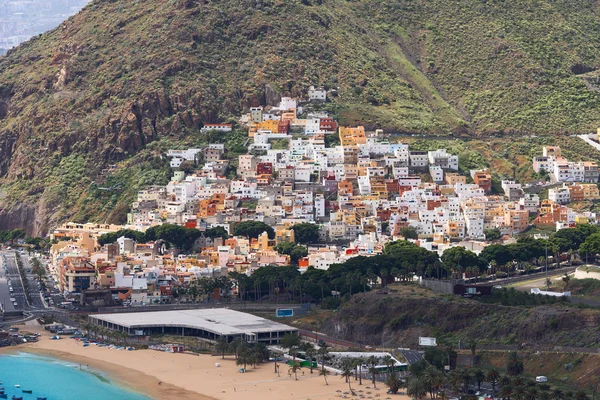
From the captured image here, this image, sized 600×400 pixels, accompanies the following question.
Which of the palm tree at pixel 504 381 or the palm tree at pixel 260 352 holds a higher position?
the palm tree at pixel 260 352

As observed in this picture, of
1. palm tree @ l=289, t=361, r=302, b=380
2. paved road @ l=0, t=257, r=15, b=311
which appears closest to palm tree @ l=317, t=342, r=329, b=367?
palm tree @ l=289, t=361, r=302, b=380

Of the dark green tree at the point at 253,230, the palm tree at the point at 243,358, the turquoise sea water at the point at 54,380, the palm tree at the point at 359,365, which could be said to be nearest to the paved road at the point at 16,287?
the dark green tree at the point at 253,230

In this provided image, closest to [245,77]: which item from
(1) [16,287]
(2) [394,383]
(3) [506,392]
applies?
(1) [16,287]

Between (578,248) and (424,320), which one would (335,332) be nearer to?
(424,320)

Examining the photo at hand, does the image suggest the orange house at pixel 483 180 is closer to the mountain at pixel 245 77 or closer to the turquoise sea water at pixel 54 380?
the mountain at pixel 245 77

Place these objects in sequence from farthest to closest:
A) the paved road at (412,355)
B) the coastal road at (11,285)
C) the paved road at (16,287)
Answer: the coastal road at (11,285) → the paved road at (16,287) → the paved road at (412,355)

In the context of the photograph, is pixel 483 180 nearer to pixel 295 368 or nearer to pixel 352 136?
pixel 352 136
